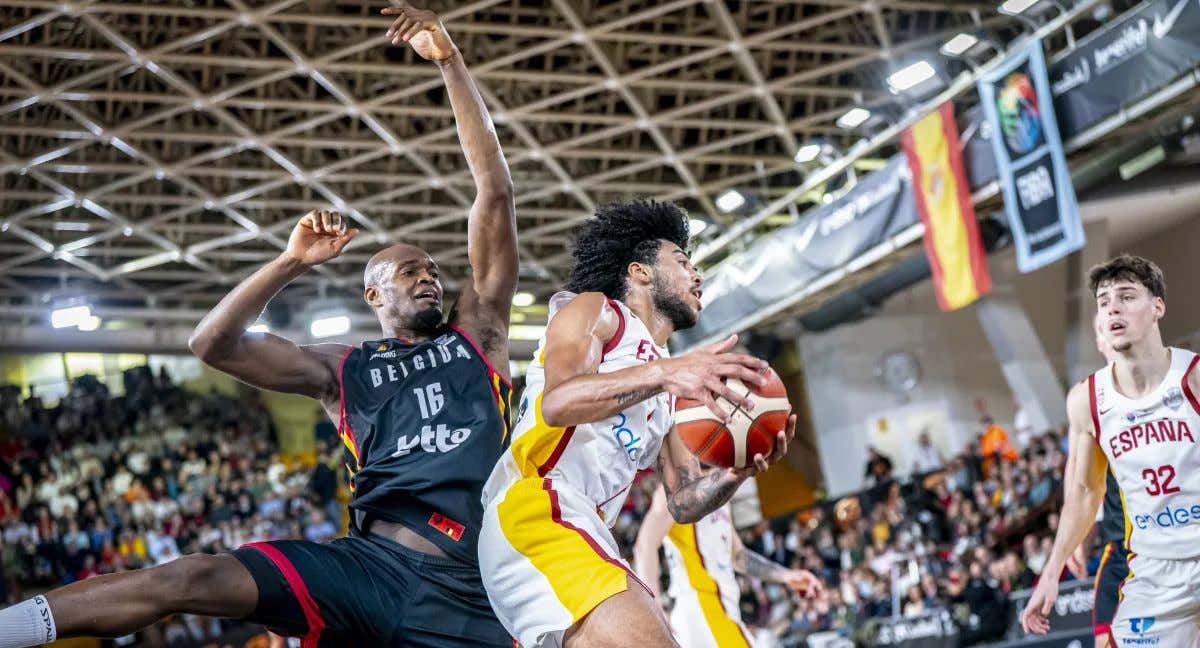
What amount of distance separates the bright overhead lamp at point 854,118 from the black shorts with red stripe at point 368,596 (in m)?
17.4

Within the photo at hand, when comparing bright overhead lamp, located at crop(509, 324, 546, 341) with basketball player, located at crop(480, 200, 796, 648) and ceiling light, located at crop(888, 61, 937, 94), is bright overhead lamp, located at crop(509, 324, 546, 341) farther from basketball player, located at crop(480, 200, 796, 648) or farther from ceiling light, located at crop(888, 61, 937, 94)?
basketball player, located at crop(480, 200, 796, 648)

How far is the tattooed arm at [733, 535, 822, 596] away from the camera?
22.2ft

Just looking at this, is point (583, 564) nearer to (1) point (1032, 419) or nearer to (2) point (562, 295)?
(2) point (562, 295)

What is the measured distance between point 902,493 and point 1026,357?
329cm

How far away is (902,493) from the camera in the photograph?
63.8 feet

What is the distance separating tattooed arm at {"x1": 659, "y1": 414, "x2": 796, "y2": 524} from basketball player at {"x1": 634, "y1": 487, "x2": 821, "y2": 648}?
249 centimetres

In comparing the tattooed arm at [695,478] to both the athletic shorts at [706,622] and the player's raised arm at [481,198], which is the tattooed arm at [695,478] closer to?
the player's raised arm at [481,198]

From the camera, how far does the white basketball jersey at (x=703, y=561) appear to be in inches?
283

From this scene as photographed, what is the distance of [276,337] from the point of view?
15.9 feet

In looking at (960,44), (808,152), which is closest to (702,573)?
(960,44)

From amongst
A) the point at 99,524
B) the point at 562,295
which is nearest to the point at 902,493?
the point at 99,524

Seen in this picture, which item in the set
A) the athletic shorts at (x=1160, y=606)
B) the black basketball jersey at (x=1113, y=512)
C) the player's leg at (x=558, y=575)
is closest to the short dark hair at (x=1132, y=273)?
the black basketball jersey at (x=1113, y=512)

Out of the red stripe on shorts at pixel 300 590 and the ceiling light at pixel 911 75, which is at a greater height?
the ceiling light at pixel 911 75

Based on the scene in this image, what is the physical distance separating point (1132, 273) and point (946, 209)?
1067 centimetres
